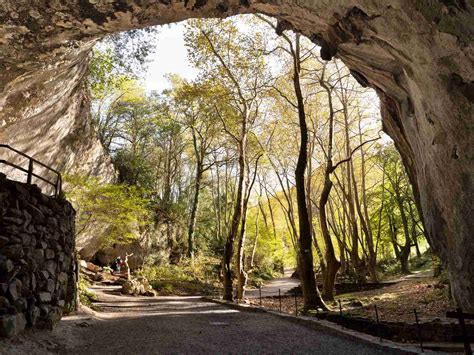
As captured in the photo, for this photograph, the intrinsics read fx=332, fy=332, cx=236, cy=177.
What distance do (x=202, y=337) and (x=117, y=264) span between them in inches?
739

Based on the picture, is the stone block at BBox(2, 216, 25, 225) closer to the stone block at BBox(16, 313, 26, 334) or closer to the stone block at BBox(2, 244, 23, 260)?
the stone block at BBox(2, 244, 23, 260)

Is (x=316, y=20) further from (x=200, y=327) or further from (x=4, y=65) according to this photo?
(x=200, y=327)

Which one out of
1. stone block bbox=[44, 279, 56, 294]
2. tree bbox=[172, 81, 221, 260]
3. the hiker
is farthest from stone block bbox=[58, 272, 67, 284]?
the hiker

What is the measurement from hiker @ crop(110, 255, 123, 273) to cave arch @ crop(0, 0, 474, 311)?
17.5 meters

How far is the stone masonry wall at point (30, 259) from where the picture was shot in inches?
234

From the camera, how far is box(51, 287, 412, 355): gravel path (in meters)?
6.35

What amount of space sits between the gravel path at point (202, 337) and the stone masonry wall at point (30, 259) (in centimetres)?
94

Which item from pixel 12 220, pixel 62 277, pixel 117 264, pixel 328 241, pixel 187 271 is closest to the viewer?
pixel 12 220

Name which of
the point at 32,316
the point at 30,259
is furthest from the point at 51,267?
the point at 32,316

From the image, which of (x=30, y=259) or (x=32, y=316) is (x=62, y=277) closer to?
(x=30, y=259)

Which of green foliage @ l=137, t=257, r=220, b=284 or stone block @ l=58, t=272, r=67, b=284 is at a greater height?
stone block @ l=58, t=272, r=67, b=284

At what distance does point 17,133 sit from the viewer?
11.6 meters

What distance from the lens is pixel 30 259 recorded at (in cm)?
694

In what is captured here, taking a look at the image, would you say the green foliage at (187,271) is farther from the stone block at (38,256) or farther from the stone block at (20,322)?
the stone block at (20,322)
